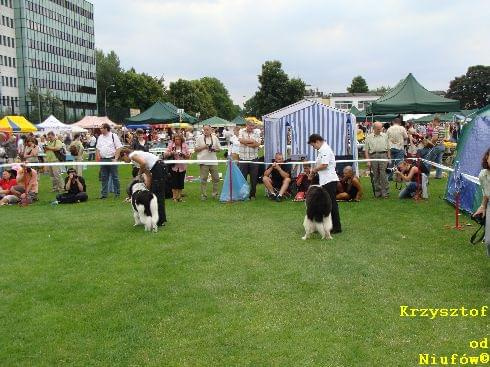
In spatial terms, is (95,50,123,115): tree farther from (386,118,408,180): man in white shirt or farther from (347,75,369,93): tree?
(386,118,408,180): man in white shirt

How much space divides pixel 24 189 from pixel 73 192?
1.33m

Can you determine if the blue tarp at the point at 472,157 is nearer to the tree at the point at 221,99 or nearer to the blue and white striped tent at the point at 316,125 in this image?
the blue and white striped tent at the point at 316,125

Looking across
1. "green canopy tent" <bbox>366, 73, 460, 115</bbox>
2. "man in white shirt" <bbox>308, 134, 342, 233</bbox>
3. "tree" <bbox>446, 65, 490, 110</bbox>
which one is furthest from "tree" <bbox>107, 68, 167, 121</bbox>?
"man in white shirt" <bbox>308, 134, 342, 233</bbox>

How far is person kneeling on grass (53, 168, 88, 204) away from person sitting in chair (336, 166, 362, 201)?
6292mm


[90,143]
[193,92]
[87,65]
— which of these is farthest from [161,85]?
[90,143]

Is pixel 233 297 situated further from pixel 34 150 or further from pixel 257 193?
pixel 34 150

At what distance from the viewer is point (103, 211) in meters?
11.8

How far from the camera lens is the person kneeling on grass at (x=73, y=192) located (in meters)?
13.4

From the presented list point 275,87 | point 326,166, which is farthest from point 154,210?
point 275,87

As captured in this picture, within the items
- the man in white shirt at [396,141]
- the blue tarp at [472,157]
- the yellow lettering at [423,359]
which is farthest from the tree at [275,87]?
the yellow lettering at [423,359]

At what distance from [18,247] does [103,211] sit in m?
3.38

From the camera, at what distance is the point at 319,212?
8.23m

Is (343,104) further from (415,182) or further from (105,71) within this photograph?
(415,182)

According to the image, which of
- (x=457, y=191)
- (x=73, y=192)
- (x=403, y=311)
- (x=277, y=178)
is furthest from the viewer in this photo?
(x=73, y=192)
